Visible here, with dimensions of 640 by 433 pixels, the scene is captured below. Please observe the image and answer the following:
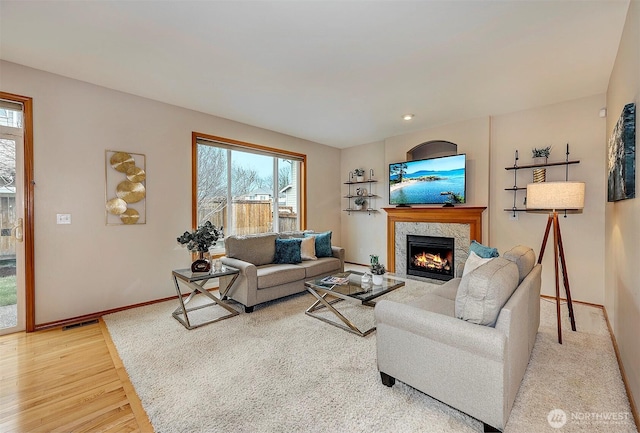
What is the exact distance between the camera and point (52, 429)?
163 cm

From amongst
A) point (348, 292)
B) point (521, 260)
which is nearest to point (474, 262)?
point (521, 260)

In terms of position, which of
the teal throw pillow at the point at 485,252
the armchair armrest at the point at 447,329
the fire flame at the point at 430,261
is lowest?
the fire flame at the point at 430,261

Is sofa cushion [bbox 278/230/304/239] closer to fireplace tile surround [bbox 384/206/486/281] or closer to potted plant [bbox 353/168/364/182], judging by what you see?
fireplace tile surround [bbox 384/206/486/281]

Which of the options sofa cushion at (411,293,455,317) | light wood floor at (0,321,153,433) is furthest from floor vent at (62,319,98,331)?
sofa cushion at (411,293,455,317)

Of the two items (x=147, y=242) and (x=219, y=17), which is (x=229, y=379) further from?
(x=219, y=17)

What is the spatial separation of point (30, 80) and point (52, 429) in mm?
3240

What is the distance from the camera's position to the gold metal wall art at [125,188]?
3.39 metres

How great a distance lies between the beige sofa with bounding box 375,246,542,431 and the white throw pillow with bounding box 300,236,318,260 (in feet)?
7.85

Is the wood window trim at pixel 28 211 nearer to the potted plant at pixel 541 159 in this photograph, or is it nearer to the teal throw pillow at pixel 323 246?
the teal throw pillow at pixel 323 246

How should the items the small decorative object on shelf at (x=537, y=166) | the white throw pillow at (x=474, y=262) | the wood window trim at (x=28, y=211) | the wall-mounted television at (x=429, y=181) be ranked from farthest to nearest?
the wall-mounted television at (x=429, y=181) < the small decorative object on shelf at (x=537, y=166) < the wood window trim at (x=28, y=211) < the white throw pillow at (x=474, y=262)

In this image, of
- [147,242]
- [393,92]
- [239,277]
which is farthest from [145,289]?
[393,92]

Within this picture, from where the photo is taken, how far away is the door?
2838mm

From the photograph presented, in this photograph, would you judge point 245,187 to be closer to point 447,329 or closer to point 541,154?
point 447,329

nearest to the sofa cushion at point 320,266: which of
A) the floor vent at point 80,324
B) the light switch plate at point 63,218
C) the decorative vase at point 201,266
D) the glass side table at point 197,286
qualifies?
the glass side table at point 197,286
